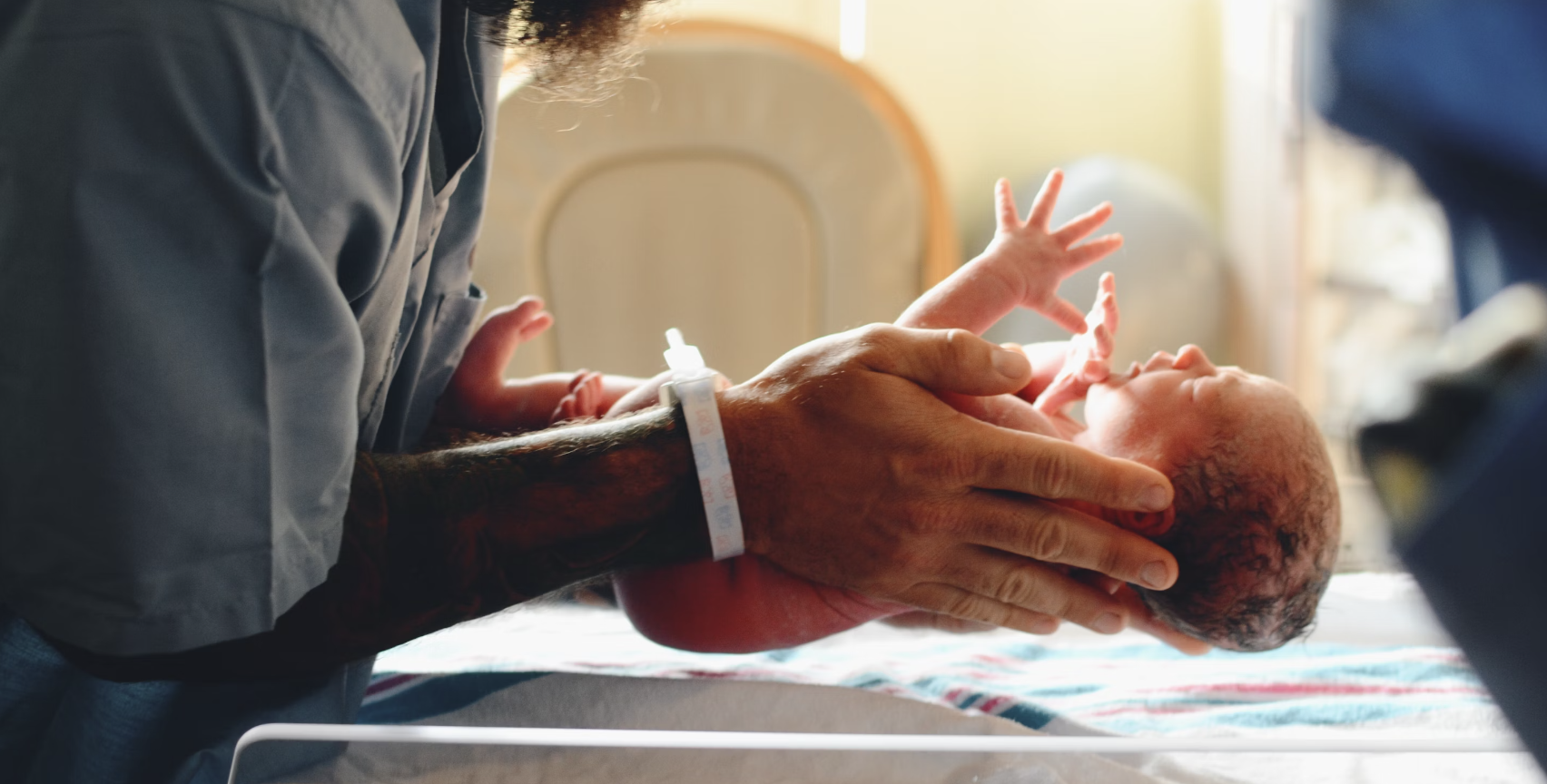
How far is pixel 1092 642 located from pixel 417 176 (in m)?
0.79

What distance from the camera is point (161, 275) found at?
581 mm

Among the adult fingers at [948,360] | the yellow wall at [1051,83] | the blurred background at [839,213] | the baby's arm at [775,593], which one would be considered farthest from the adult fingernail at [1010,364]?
the yellow wall at [1051,83]

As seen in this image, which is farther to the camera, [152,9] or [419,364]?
[419,364]

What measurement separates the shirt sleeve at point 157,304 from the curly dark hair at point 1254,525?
667 mm

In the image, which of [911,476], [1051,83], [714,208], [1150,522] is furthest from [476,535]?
[1051,83]

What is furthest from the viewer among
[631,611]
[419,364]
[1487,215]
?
[419,364]

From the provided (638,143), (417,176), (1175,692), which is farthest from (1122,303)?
(417,176)

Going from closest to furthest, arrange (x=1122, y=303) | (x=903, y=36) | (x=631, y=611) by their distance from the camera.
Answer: (x=631, y=611) → (x=1122, y=303) → (x=903, y=36)

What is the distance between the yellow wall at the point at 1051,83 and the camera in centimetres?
225

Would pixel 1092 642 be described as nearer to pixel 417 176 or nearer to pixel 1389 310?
pixel 417 176

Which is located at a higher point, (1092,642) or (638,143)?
(638,143)

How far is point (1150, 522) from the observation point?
896 mm

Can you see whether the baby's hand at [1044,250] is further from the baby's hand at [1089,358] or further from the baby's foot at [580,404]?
the baby's foot at [580,404]

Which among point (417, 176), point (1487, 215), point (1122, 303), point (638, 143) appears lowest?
point (1122, 303)
